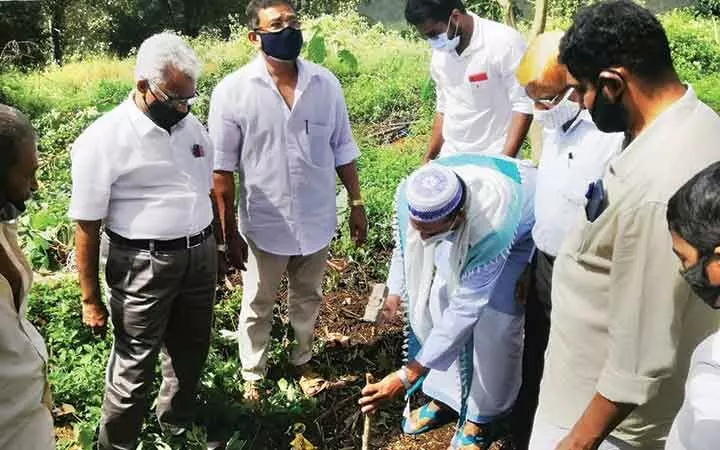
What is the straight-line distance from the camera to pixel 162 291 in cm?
278

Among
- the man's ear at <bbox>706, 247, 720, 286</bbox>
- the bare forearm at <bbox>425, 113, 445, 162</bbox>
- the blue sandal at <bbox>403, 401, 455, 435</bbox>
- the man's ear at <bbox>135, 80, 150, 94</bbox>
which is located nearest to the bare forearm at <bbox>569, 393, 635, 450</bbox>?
the man's ear at <bbox>706, 247, 720, 286</bbox>

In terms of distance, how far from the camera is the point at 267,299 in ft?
11.5

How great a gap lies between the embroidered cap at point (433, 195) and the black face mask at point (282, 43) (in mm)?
1096

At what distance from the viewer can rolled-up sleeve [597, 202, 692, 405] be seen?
1.59 metres

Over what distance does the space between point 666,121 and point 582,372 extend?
724mm

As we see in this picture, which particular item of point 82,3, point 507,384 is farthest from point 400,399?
point 82,3

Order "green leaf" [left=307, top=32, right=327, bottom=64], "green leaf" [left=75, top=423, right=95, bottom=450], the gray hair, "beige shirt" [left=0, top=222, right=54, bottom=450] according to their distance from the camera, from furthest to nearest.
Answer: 1. "green leaf" [left=307, top=32, right=327, bottom=64]
2. "green leaf" [left=75, top=423, right=95, bottom=450]
3. the gray hair
4. "beige shirt" [left=0, top=222, right=54, bottom=450]

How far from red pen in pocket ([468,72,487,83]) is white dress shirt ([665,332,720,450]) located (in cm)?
266

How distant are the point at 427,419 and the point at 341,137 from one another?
1.41 m

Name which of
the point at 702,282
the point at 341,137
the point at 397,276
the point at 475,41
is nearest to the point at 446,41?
the point at 475,41

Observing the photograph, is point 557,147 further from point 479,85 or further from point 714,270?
point 714,270

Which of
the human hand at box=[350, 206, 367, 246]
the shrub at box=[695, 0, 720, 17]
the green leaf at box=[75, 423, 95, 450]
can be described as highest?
the human hand at box=[350, 206, 367, 246]

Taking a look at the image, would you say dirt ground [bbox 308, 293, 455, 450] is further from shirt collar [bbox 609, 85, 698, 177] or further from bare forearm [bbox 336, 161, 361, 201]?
shirt collar [bbox 609, 85, 698, 177]

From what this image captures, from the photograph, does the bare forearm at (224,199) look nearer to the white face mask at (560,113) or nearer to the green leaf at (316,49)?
the white face mask at (560,113)
